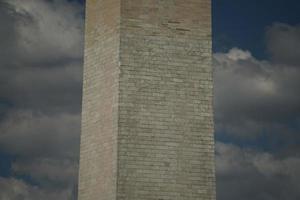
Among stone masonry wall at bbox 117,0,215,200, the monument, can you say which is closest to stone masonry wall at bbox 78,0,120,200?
the monument

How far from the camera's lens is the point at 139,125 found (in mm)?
24125

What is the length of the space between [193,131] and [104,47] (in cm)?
439

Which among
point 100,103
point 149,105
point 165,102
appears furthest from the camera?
point 100,103

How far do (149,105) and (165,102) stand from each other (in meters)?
0.60

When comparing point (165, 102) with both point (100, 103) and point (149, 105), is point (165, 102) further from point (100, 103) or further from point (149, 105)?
point (100, 103)

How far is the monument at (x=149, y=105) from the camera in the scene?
23844mm

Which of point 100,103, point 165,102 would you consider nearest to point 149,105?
point 165,102

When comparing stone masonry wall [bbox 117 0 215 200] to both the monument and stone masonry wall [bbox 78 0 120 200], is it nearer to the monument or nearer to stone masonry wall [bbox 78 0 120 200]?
the monument

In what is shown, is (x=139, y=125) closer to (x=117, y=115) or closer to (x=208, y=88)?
(x=117, y=115)

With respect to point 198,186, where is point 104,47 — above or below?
above

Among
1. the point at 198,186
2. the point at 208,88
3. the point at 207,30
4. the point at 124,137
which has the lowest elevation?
the point at 198,186

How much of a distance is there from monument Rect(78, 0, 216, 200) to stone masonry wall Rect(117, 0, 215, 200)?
3cm

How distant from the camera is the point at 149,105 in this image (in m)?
24.5

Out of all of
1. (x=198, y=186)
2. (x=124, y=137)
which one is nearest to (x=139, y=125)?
(x=124, y=137)
